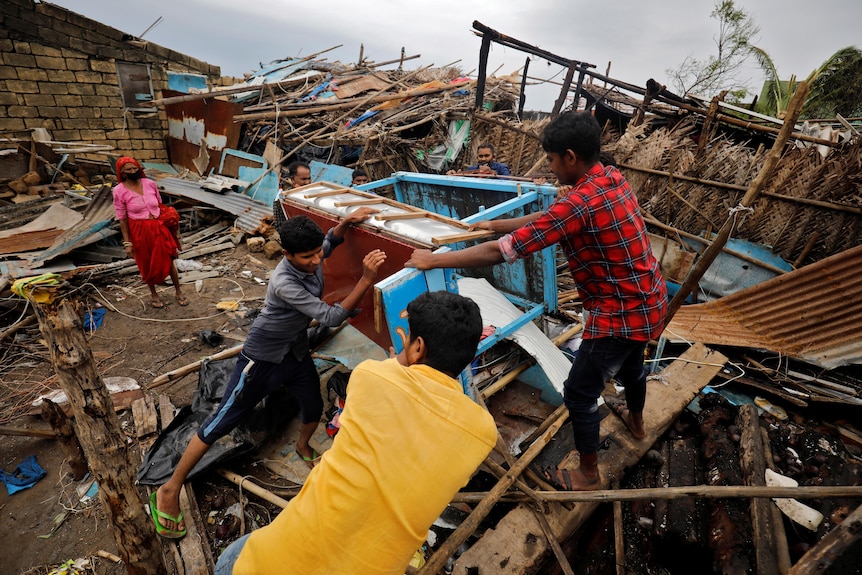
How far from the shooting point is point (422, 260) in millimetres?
2197

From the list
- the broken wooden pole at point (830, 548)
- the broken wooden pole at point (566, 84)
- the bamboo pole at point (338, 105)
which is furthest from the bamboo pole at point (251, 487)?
the bamboo pole at point (338, 105)

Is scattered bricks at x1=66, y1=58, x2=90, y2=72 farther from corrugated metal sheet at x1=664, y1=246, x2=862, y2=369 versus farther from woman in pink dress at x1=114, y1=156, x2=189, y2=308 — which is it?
corrugated metal sheet at x1=664, y1=246, x2=862, y2=369

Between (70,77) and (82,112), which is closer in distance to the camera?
(70,77)

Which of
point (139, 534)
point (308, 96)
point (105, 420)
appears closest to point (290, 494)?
point (139, 534)

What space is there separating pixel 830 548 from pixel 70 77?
554 inches

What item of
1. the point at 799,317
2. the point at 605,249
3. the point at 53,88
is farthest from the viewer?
the point at 53,88

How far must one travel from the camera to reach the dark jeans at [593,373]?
7.13 ft

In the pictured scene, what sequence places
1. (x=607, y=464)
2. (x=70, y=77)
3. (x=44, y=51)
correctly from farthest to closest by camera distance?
(x=70, y=77) < (x=44, y=51) < (x=607, y=464)

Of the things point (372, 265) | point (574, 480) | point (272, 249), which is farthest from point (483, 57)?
point (574, 480)

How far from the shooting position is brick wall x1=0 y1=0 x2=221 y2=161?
28.8 feet

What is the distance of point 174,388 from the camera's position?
3.90 metres

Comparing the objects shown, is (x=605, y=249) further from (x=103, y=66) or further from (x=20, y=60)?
(x=103, y=66)

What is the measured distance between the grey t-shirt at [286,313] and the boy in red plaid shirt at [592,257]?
0.62 m

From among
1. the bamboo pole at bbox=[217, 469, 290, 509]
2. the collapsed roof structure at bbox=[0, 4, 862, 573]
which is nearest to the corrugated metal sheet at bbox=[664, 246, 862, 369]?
the collapsed roof structure at bbox=[0, 4, 862, 573]
